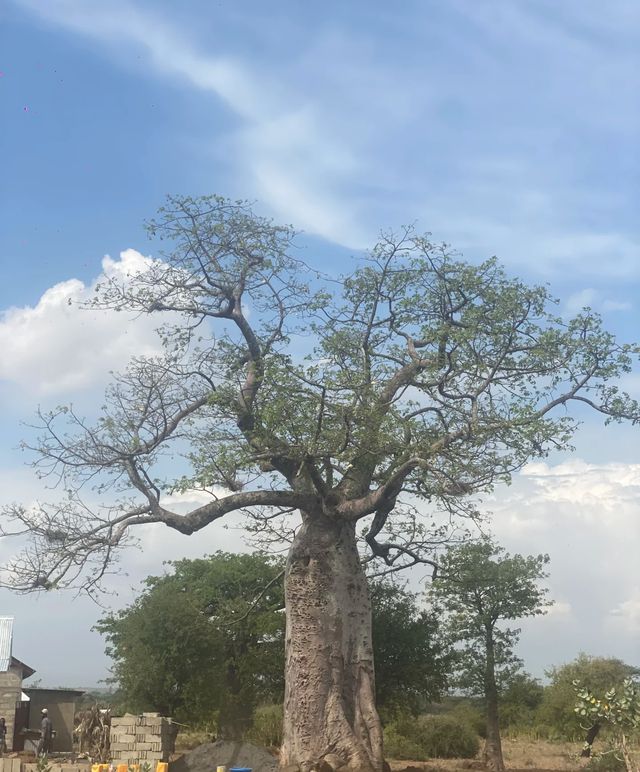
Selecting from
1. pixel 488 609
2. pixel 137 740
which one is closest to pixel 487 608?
pixel 488 609

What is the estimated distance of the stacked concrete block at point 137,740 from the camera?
51.7ft

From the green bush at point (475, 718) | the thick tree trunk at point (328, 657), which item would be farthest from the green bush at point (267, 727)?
the thick tree trunk at point (328, 657)

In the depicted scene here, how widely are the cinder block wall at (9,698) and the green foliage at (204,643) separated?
273cm

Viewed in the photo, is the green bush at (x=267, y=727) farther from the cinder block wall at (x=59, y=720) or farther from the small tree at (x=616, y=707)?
the small tree at (x=616, y=707)

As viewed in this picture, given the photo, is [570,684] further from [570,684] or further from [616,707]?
[616,707]

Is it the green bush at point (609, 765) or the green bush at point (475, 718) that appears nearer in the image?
the green bush at point (609, 765)

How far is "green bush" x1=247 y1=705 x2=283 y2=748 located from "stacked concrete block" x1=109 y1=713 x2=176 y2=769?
9.54m

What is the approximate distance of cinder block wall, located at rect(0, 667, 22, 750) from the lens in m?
22.6

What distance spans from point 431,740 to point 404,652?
23.7ft

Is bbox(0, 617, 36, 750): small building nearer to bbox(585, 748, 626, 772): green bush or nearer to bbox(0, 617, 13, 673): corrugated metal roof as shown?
bbox(0, 617, 13, 673): corrugated metal roof

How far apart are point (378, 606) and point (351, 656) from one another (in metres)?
6.41

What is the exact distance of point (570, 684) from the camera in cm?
2723

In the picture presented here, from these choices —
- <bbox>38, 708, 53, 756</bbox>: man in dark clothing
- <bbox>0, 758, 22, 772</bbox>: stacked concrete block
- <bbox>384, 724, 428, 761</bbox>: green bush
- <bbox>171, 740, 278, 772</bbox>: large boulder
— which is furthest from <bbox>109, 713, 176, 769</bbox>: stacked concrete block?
<bbox>384, 724, 428, 761</bbox>: green bush

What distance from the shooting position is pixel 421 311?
675 inches
